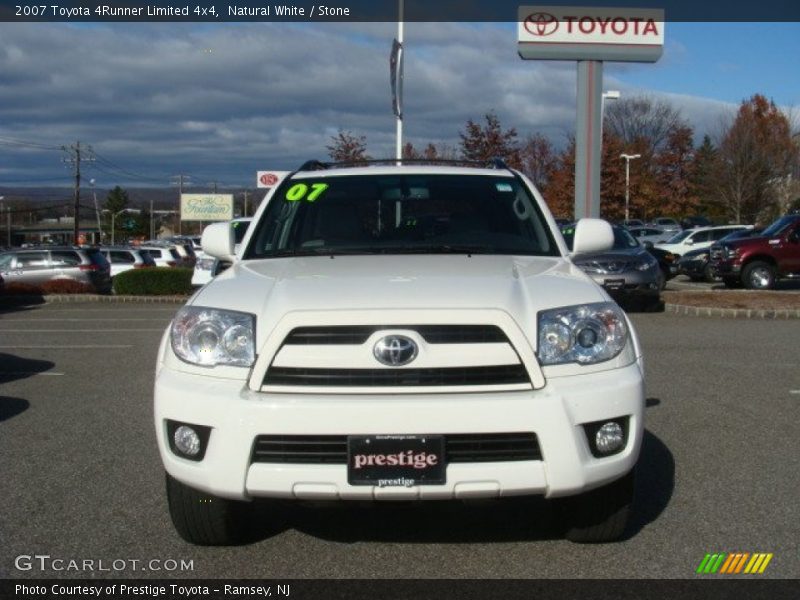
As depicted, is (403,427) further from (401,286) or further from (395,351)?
(401,286)

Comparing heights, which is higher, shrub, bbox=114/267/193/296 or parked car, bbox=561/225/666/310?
parked car, bbox=561/225/666/310

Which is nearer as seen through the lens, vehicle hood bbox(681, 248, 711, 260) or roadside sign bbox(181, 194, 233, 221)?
vehicle hood bbox(681, 248, 711, 260)

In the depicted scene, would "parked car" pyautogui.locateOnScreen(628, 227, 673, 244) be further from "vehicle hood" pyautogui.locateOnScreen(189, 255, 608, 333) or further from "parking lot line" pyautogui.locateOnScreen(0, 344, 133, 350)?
"vehicle hood" pyautogui.locateOnScreen(189, 255, 608, 333)

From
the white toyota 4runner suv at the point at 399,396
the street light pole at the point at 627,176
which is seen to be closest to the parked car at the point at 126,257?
the white toyota 4runner suv at the point at 399,396

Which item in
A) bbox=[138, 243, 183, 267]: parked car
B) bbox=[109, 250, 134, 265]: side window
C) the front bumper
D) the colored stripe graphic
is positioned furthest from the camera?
bbox=[138, 243, 183, 267]: parked car

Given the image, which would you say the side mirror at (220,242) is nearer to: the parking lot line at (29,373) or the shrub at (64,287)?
the parking lot line at (29,373)

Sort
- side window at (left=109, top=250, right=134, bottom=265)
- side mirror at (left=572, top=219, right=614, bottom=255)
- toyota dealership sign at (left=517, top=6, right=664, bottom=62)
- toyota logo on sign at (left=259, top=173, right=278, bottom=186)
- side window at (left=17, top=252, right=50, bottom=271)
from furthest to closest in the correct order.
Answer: side window at (left=109, top=250, right=134, bottom=265) → toyota logo on sign at (left=259, top=173, right=278, bottom=186) → side window at (left=17, top=252, right=50, bottom=271) → toyota dealership sign at (left=517, top=6, right=664, bottom=62) → side mirror at (left=572, top=219, right=614, bottom=255)

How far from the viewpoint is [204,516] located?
416 cm

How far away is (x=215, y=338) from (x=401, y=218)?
1751 mm

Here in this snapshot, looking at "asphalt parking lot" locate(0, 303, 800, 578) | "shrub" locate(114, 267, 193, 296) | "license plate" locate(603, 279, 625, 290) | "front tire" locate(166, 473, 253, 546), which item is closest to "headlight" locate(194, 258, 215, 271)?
"shrub" locate(114, 267, 193, 296)

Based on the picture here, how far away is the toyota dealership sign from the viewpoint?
22.8m

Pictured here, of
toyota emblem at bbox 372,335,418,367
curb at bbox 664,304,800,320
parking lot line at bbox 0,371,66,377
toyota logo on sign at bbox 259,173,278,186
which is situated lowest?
parking lot line at bbox 0,371,66,377

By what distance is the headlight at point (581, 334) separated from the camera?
3.88 meters

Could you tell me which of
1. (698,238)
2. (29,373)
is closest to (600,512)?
(29,373)
